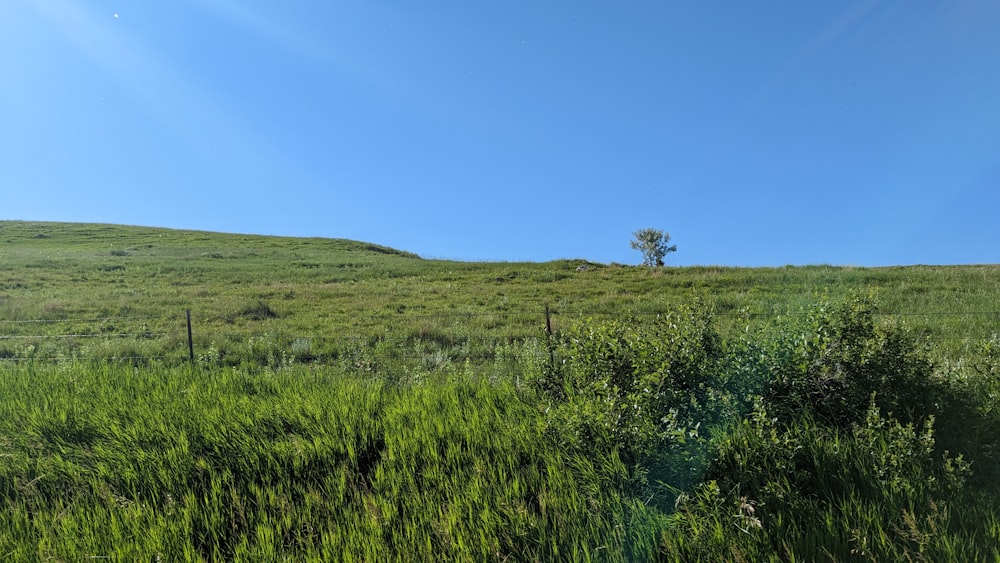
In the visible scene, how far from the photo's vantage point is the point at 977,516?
356cm

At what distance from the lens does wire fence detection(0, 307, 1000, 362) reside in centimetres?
1098

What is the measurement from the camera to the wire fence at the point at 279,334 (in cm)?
1098

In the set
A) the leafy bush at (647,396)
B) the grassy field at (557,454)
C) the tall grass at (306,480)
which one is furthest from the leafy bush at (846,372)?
the tall grass at (306,480)

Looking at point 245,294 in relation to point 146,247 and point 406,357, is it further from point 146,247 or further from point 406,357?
point 146,247

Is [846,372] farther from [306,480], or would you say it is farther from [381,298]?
[381,298]

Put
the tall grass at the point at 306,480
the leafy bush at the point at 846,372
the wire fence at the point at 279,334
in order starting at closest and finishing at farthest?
1. the tall grass at the point at 306,480
2. the leafy bush at the point at 846,372
3. the wire fence at the point at 279,334

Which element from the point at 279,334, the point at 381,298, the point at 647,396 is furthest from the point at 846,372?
the point at 381,298

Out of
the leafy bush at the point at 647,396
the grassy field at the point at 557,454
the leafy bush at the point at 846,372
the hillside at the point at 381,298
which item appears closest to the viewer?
the grassy field at the point at 557,454

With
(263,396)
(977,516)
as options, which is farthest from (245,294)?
(977,516)

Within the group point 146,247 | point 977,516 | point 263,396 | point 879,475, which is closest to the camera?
point 977,516

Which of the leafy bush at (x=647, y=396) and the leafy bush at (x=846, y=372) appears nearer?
the leafy bush at (x=647, y=396)

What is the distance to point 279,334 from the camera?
1443cm

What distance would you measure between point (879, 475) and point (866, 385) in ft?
4.87

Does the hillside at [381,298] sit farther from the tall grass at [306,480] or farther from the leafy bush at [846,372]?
the tall grass at [306,480]
